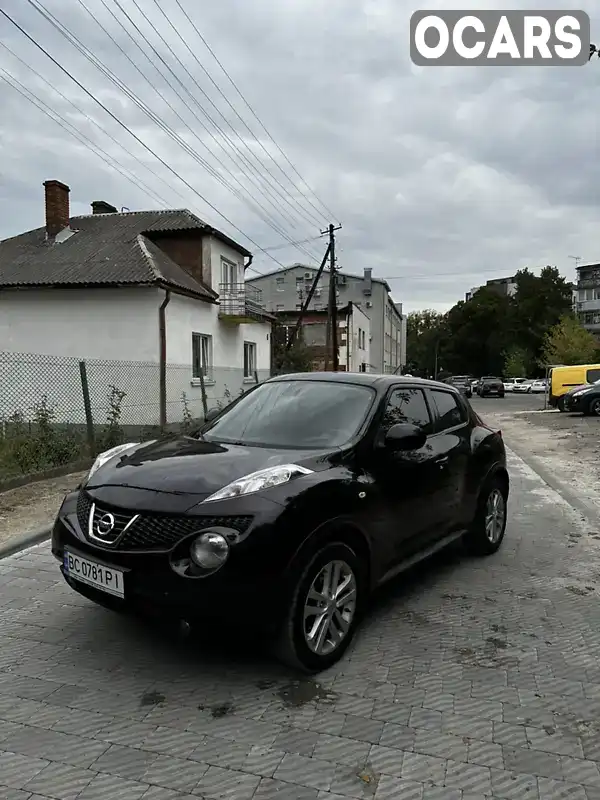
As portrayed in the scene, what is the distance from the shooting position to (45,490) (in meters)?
7.70

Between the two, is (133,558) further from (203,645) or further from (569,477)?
(569,477)

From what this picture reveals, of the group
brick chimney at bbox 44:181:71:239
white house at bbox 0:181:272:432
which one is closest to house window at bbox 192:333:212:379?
white house at bbox 0:181:272:432

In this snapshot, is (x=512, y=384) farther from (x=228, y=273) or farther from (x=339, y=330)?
(x=228, y=273)

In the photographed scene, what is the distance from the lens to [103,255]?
18.4 m

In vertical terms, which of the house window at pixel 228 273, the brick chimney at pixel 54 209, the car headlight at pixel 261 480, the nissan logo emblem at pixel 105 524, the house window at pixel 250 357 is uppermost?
the brick chimney at pixel 54 209

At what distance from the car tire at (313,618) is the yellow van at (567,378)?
25.4 meters

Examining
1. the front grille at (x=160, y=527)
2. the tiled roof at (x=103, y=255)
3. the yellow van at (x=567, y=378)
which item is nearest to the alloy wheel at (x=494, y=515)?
the front grille at (x=160, y=527)

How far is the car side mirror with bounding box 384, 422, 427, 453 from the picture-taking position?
3.77m

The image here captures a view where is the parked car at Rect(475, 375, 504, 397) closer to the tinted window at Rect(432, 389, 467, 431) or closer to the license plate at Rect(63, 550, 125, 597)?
the tinted window at Rect(432, 389, 467, 431)

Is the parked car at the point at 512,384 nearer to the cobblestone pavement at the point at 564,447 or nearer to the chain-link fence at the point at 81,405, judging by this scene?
the cobblestone pavement at the point at 564,447

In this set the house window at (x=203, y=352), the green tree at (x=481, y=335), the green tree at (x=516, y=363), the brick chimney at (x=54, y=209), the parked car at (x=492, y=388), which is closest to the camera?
the house window at (x=203, y=352)

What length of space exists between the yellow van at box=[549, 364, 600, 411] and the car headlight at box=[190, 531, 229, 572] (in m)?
26.1

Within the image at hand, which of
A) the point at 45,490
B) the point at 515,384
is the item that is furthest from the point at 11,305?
the point at 515,384

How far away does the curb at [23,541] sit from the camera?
17.4 feet
